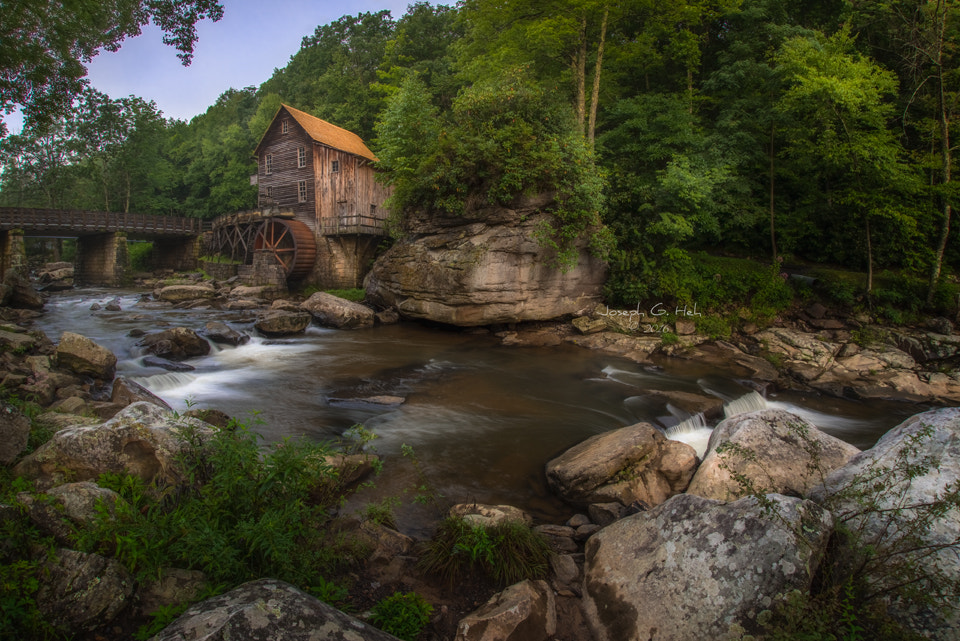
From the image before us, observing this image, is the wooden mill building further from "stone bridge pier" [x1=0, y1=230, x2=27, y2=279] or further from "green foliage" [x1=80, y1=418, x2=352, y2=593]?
"green foliage" [x1=80, y1=418, x2=352, y2=593]

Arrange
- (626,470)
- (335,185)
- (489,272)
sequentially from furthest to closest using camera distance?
(335,185) < (489,272) < (626,470)

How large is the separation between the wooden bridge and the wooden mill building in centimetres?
934

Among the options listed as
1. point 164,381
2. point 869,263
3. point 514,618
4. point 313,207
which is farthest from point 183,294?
point 869,263

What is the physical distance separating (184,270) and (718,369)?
34.1m

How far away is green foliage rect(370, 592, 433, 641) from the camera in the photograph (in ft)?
10.4

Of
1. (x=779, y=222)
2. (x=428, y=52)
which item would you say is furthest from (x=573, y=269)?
(x=428, y=52)

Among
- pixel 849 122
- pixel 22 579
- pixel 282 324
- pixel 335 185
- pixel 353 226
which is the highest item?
pixel 849 122

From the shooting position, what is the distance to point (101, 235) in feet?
93.2

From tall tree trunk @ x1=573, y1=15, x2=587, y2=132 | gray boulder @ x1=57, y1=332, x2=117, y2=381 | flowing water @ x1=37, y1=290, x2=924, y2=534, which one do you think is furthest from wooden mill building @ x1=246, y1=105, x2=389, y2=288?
gray boulder @ x1=57, y1=332, x2=117, y2=381

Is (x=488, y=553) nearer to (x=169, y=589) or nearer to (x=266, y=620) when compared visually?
Result: (x=266, y=620)

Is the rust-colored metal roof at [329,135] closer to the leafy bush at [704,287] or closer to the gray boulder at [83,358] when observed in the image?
the leafy bush at [704,287]

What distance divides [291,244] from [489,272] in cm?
1524

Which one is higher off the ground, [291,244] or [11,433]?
[291,244]

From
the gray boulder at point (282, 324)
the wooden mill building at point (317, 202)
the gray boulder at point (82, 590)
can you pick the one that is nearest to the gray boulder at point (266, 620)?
the gray boulder at point (82, 590)
